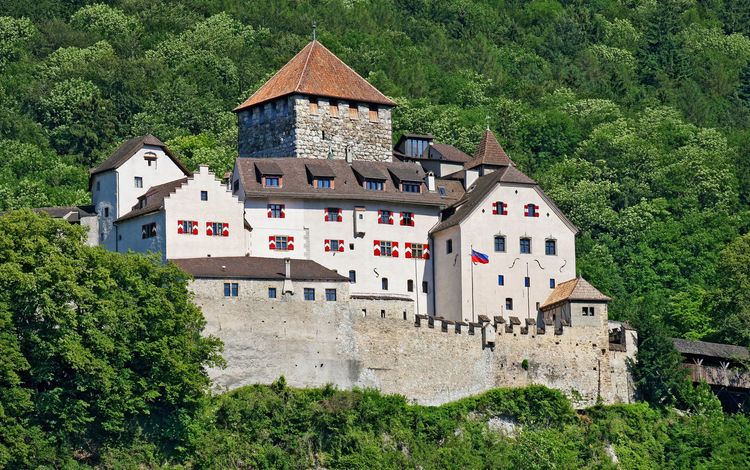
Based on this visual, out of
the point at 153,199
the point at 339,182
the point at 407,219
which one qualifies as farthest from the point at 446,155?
the point at 153,199

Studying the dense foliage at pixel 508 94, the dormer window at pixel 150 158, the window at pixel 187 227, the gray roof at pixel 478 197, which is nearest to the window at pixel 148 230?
the window at pixel 187 227

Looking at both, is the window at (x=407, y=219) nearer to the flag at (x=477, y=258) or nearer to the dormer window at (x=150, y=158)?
the flag at (x=477, y=258)

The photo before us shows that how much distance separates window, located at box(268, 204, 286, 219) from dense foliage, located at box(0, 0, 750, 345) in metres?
15.2

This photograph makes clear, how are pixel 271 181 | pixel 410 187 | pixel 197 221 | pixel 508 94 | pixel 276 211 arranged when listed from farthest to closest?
pixel 508 94 → pixel 410 187 → pixel 271 181 → pixel 276 211 → pixel 197 221

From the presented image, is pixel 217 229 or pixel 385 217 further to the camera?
pixel 385 217

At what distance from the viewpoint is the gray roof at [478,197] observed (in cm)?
8081

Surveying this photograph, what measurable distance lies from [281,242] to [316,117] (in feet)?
28.8

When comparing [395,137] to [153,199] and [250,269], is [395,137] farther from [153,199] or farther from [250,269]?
[250,269]

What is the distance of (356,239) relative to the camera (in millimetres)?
80688

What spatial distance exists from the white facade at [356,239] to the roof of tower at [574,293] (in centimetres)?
534

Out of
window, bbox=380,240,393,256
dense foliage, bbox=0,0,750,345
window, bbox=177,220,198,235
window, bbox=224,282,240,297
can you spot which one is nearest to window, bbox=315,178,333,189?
window, bbox=380,240,393,256

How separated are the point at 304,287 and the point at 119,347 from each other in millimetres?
8886

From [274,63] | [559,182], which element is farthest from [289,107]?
[274,63]

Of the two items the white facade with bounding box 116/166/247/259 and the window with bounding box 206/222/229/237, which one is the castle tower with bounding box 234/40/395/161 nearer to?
the white facade with bounding box 116/166/247/259
